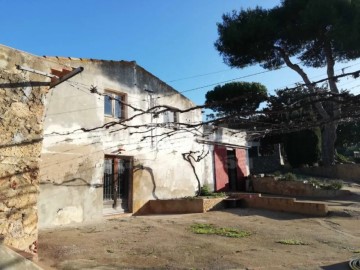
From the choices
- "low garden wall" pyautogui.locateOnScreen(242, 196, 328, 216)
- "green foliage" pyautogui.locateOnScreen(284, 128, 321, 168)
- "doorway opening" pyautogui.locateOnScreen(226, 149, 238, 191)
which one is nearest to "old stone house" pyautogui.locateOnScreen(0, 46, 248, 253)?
"doorway opening" pyautogui.locateOnScreen(226, 149, 238, 191)

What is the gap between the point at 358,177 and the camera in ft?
66.1

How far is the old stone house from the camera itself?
4.73 meters

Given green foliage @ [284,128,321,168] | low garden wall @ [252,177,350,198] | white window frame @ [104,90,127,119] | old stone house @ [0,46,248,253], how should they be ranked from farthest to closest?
green foliage @ [284,128,321,168] → low garden wall @ [252,177,350,198] → white window frame @ [104,90,127,119] → old stone house @ [0,46,248,253]

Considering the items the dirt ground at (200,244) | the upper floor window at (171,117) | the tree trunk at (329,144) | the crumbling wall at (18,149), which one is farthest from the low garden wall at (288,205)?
the tree trunk at (329,144)

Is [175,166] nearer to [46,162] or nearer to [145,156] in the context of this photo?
[145,156]

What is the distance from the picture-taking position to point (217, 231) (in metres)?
8.54

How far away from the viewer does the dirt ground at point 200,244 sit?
5.60m

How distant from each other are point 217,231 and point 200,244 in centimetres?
153

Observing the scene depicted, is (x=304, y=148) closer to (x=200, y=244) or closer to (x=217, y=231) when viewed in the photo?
(x=217, y=231)

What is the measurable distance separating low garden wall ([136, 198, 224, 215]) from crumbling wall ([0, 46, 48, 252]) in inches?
299

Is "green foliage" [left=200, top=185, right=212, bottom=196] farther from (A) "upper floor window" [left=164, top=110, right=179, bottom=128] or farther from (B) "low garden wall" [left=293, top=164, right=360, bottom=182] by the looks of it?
(B) "low garden wall" [left=293, top=164, right=360, bottom=182]

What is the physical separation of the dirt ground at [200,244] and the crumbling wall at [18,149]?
89 cm

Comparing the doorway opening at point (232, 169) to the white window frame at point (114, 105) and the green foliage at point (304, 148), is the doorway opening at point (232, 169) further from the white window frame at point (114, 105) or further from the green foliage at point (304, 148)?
the white window frame at point (114, 105)

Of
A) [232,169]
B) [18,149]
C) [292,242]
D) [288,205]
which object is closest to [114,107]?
[288,205]
